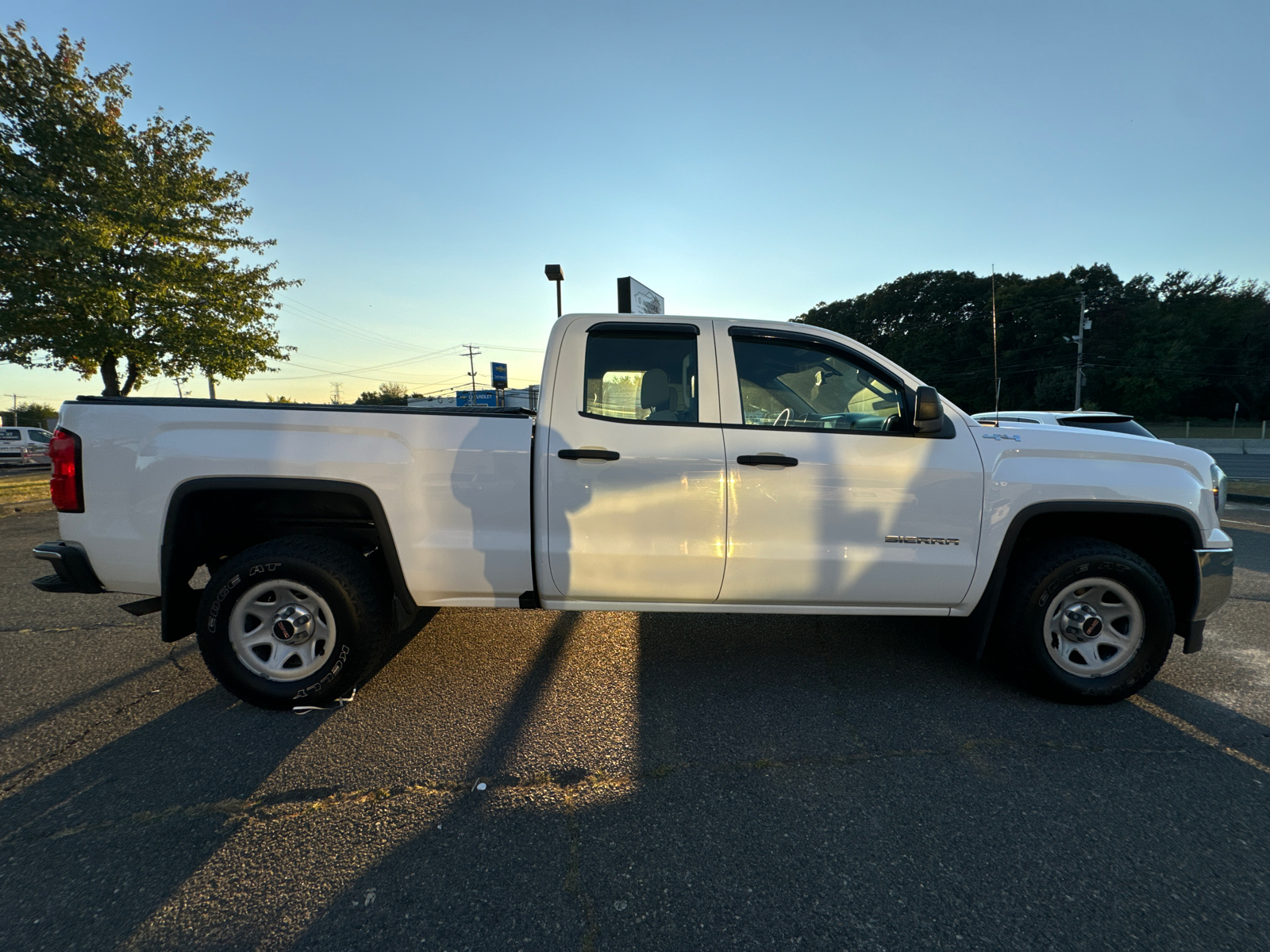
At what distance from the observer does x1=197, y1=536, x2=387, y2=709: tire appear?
285 centimetres

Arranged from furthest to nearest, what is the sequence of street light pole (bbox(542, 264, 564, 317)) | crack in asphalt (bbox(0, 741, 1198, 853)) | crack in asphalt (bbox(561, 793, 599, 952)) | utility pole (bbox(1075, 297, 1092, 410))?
utility pole (bbox(1075, 297, 1092, 410)), street light pole (bbox(542, 264, 564, 317)), crack in asphalt (bbox(0, 741, 1198, 853)), crack in asphalt (bbox(561, 793, 599, 952))

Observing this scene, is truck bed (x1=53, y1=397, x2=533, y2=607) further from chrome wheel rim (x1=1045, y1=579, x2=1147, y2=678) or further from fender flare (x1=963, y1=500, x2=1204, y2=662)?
chrome wheel rim (x1=1045, y1=579, x2=1147, y2=678)

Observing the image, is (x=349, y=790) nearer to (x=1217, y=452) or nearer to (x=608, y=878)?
(x=608, y=878)

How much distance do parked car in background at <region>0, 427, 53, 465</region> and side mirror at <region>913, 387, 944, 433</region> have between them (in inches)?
1073

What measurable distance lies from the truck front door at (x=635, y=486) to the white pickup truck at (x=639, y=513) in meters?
0.01

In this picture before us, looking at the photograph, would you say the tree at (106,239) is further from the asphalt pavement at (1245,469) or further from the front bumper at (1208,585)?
the asphalt pavement at (1245,469)

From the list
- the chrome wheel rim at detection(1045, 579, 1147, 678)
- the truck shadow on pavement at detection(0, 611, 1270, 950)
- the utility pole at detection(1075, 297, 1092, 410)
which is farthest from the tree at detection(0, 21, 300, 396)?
the utility pole at detection(1075, 297, 1092, 410)

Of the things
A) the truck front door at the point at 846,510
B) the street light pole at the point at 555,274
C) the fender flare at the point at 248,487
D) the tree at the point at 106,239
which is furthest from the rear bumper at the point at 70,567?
the street light pole at the point at 555,274

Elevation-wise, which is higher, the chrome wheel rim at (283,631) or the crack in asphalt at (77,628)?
the chrome wheel rim at (283,631)

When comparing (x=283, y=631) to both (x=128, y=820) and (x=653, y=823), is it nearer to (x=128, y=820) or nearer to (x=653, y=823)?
(x=128, y=820)

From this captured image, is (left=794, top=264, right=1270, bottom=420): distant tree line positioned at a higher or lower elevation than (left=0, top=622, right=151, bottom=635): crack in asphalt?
higher

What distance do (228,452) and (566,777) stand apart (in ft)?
7.21

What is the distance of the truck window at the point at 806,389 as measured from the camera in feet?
10.0

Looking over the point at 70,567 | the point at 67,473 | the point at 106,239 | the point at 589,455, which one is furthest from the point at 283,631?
the point at 106,239
